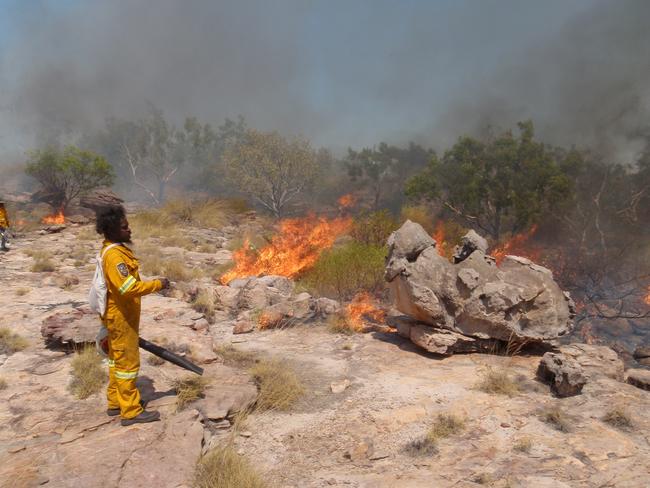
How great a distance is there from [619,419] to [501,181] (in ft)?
48.2

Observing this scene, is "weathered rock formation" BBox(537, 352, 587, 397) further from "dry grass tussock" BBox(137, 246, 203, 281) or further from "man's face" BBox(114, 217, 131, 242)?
"dry grass tussock" BBox(137, 246, 203, 281)

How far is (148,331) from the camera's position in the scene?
744 cm

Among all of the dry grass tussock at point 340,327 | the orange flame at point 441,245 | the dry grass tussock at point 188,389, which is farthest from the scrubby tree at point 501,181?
the dry grass tussock at point 188,389

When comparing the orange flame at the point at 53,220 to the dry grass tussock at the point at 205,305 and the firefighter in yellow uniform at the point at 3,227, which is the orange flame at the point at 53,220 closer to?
the firefighter in yellow uniform at the point at 3,227

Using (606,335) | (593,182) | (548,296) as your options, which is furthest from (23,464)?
(593,182)

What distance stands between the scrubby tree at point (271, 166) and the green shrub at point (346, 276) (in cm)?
2024

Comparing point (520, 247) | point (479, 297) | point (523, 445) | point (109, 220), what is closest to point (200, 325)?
point (109, 220)

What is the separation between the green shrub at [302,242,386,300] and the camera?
38.7ft

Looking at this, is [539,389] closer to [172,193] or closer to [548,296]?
[548,296]

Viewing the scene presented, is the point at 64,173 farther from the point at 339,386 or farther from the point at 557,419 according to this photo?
the point at 557,419

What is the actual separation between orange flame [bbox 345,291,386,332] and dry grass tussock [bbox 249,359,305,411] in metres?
2.78

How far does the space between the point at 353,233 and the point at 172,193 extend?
4560cm

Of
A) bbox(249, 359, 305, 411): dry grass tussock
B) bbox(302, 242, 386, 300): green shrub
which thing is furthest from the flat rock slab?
bbox(302, 242, 386, 300): green shrub

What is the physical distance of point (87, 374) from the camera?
521 centimetres
